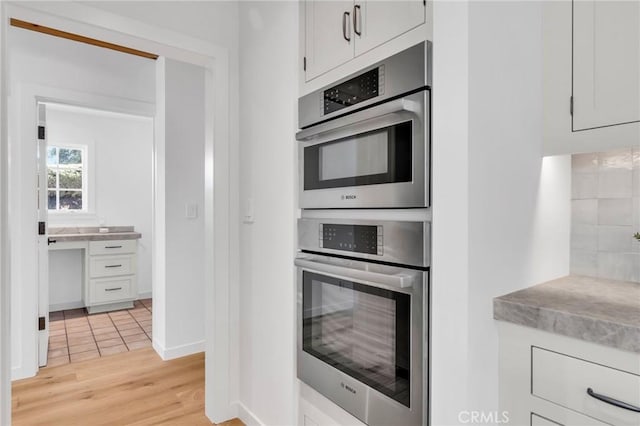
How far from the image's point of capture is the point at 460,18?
967 mm

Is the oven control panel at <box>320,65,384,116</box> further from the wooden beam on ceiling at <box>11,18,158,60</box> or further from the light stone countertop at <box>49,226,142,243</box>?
the light stone countertop at <box>49,226,142,243</box>

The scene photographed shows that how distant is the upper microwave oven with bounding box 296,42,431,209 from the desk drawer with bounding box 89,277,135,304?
12.8 ft

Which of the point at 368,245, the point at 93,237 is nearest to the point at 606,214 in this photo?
the point at 368,245

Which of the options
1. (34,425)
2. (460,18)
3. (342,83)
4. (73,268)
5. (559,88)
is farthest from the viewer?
(73,268)

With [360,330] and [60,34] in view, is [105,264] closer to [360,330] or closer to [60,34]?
[60,34]

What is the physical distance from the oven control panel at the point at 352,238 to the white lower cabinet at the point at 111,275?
3950 millimetres

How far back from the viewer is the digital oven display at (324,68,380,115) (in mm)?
1265

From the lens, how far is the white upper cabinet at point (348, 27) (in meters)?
1.17

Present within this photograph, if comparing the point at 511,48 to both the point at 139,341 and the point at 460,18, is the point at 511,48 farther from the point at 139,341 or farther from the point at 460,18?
the point at 139,341

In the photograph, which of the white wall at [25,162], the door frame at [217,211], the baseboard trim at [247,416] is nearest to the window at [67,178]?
the white wall at [25,162]

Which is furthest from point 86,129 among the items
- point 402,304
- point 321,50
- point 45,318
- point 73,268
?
point 402,304

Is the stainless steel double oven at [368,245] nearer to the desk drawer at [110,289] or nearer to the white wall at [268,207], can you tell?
the white wall at [268,207]

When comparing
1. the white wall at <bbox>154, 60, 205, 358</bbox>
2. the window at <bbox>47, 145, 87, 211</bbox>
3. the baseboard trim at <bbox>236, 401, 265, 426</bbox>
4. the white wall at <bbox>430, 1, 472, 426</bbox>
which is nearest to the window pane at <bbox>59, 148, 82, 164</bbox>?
the window at <bbox>47, 145, 87, 211</bbox>

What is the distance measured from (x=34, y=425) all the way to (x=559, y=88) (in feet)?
9.91
